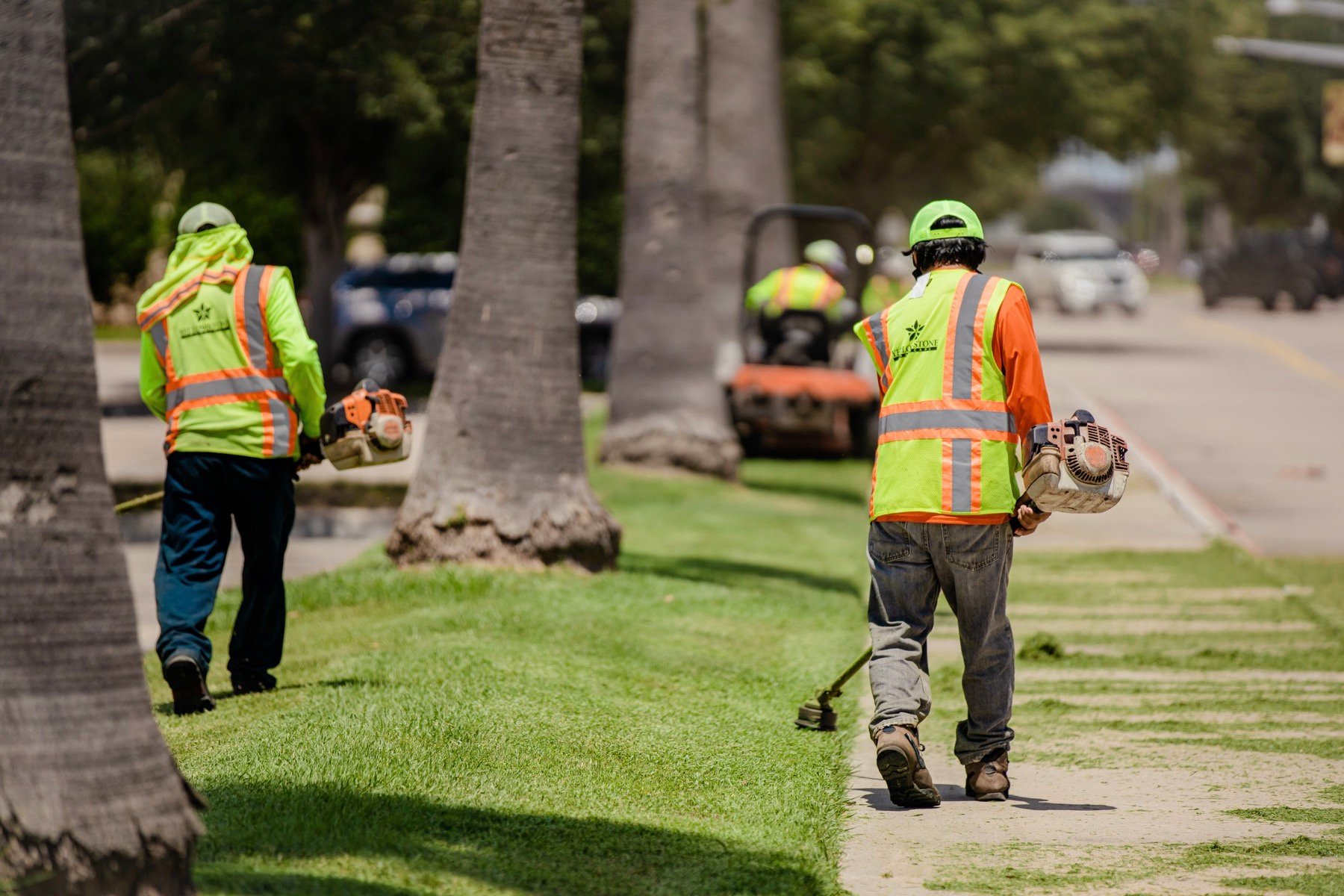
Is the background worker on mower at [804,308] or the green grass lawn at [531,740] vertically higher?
the background worker on mower at [804,308]

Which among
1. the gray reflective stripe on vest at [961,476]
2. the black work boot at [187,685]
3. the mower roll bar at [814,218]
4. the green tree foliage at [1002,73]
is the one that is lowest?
the black work boot at [187,685]

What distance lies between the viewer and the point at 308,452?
7.27 m

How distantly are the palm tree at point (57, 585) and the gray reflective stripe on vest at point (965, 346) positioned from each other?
2651mm

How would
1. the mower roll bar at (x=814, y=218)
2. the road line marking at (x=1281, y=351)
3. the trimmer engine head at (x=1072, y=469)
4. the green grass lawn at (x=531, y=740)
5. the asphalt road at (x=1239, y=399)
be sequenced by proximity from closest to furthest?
1. the green grass lawn at (x=531, y=740)
2. the trimmer engine head at (x=1072, y=469)
3. the asphalt road at (x=1239, y=399)
4. the mower roll bar at (x=814, y=218)
5. the road line marking at (x=1281, y=351)

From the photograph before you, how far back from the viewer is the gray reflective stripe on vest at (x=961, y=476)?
5.66 metres

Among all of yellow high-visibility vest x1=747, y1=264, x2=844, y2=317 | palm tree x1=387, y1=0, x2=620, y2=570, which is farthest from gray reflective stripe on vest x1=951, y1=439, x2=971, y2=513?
yellow high-visibility vest x1=747, y1=264, x2=844, y2=317

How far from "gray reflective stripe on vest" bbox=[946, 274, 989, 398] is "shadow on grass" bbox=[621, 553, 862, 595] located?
15.8 ft

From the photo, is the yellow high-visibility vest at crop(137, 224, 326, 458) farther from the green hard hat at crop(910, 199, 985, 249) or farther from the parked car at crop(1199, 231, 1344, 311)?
the parked car at crop(1199, 231, 1344, 311)

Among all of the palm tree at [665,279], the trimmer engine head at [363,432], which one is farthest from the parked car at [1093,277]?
the trimmer engine head at [363,432]

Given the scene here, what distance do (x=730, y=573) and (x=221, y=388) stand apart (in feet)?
15.3

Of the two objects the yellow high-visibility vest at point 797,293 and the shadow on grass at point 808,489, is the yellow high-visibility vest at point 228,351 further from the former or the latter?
the yellow high-visibility vest at point 797,293

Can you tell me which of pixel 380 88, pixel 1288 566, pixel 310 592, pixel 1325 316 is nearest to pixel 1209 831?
pixel 310 592

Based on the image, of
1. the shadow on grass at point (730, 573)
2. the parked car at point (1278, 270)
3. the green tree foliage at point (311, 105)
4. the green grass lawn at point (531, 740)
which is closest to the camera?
the green grass lawn at point (531, 740)

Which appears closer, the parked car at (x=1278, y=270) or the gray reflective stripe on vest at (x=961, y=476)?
the gray reflective stripe on vest at (x=961, y=476)
